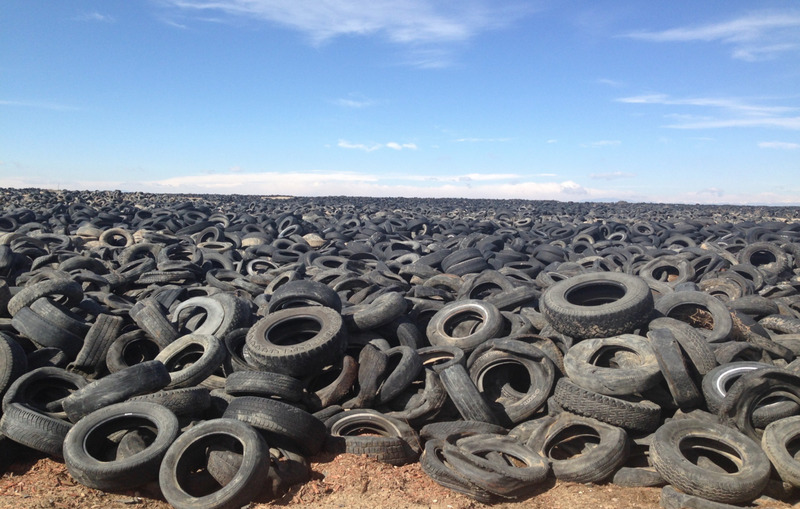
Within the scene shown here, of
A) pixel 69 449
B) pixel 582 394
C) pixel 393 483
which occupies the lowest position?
pixel 393 483

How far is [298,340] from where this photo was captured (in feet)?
23.9

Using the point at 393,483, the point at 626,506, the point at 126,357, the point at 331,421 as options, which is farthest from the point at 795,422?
the point at 126,357

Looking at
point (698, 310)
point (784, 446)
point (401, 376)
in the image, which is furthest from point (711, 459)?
point (401, 376)

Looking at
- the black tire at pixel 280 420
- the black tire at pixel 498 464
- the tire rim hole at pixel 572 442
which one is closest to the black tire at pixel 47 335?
the black tire at pixel 280 420

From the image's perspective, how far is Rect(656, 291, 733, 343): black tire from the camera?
268 inches

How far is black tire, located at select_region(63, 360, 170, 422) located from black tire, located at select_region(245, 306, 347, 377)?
1163 mm

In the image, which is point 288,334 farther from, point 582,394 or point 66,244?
point 66,244

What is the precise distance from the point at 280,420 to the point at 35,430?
2454 mm

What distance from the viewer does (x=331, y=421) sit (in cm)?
561

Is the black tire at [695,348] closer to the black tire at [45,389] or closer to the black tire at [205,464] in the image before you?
the black tire at [205,464]

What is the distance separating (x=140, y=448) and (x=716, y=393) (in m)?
5.85

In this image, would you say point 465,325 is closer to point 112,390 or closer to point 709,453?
point 709,453

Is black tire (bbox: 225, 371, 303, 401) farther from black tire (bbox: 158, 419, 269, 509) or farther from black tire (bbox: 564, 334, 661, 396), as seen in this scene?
black tire (bbox: 564, 334, 661, 396)

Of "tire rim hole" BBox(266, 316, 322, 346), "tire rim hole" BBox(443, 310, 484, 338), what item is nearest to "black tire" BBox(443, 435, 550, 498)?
"tire rim hole" BBox(443, 310, 484, 338)
